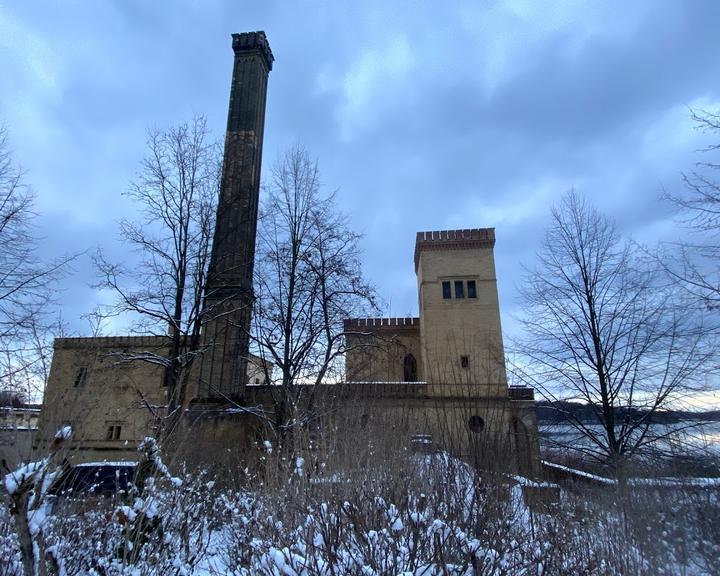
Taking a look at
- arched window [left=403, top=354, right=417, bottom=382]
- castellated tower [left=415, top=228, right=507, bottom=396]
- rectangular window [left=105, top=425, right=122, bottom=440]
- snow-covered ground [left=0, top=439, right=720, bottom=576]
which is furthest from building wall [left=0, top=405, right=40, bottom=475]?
arched window [left=403, top=354, right=417, bottom=382]

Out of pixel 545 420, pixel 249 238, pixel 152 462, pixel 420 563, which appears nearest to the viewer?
pixel 420 563

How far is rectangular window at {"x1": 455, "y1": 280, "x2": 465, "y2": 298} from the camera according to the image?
30375mm

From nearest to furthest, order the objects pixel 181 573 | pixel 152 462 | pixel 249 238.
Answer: pixel 181 573
pixel 152 462
pixel 249 238

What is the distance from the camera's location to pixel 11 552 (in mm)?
5098

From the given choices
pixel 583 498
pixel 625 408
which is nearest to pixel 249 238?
pixel 625 408

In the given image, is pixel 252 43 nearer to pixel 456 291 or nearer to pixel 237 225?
pixel 237 225

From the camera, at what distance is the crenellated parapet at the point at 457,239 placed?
31453 mm

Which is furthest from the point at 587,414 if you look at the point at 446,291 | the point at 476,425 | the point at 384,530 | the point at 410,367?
the point at 410,367

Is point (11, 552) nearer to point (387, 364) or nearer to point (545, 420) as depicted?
point (545, 420)

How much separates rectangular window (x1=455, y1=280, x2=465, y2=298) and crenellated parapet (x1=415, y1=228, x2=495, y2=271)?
233 centimetres

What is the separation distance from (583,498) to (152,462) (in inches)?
263

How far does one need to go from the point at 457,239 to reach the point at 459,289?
3.29 meters

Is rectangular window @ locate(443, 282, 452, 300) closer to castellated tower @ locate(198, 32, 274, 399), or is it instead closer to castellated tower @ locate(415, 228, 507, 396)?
castellated tower @ locate(415, 228, 507, 396)

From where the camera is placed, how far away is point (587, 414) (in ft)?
46.8
